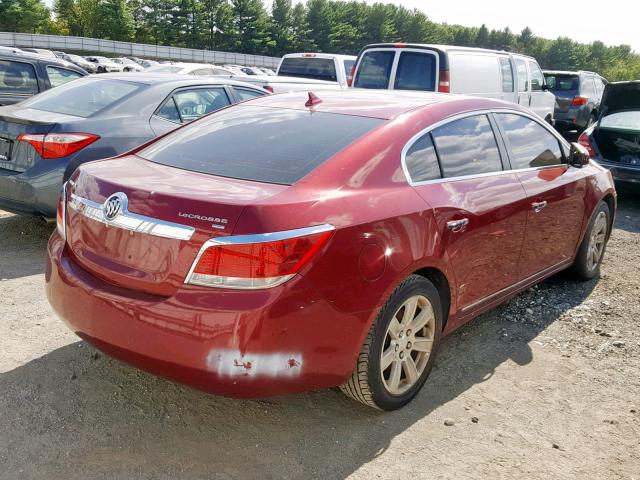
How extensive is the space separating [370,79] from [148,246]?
8476 mm

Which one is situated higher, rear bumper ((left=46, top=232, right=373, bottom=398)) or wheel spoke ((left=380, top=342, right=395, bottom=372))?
rear bumper ((left=46, top=232, right=373, bottom=398))

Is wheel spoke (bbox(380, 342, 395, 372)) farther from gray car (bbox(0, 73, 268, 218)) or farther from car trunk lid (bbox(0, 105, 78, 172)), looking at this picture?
car trunk lid (bbox(0, 105, 78, 172))

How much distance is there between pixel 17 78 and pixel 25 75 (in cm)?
11

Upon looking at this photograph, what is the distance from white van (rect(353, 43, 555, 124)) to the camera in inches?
384

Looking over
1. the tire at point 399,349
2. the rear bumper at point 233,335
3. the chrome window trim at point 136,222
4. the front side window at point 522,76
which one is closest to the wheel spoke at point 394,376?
the tire at point 399,349

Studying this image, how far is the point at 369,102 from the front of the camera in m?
3.75

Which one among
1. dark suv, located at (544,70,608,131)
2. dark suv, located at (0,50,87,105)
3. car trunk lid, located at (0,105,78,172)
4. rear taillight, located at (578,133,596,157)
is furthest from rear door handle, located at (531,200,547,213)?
dark suv, located at (544,70,608,131)

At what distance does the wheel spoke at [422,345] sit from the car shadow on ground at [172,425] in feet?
0.95

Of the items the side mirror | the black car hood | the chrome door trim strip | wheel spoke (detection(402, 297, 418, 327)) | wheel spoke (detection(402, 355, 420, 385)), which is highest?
the black car hood

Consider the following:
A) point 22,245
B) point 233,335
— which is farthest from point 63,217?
point 22,245

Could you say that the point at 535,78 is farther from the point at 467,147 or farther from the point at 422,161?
the point at 422,161

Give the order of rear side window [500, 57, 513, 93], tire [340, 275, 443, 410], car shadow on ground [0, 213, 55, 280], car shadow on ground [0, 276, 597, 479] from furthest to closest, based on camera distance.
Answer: rear side window [500, 57, 513, 93] → car shadow on ground [0, 213, 55, 280] → tire [340, 275, 443, 410] → car shadow on ground [0, 276, 597, 479]

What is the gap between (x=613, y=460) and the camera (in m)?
3.00

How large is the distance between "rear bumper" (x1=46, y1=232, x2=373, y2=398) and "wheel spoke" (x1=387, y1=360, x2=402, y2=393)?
0.38 metres
